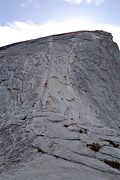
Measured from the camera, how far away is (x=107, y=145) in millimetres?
10875

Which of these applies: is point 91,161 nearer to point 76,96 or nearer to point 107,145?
point 107,145

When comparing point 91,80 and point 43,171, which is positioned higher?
point 91,80

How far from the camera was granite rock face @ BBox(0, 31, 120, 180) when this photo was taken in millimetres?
9453

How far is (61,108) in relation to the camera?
13.8 meters

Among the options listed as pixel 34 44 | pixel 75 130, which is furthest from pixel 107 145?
pixel 34 44

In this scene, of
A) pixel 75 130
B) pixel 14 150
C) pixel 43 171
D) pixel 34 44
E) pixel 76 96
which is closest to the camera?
pixel 43 171

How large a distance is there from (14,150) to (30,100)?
4.13m

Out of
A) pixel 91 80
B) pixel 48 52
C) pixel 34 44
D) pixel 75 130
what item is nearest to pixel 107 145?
pixel 75 130

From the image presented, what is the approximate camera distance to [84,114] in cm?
1445

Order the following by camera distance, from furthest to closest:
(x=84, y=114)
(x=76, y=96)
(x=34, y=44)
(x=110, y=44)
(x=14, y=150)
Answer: (x=110, y=44) < (x=34, y=44) < (x=76, y=96) < (x=84, y=114) < (x=14, y=150)

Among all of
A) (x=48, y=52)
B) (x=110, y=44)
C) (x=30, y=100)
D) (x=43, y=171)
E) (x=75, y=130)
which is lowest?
(x=43, y=171)

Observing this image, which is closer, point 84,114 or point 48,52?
point 84,114

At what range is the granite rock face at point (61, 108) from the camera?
31.0 ft

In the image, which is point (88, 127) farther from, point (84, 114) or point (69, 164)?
point (69, 164)
